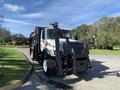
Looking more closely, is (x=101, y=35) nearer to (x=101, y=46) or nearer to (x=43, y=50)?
(x=101, y=46)

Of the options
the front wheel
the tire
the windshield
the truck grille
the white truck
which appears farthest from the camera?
the windshield

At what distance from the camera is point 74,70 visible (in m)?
14.0

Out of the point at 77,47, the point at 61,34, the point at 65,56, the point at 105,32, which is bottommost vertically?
the point at 65,56

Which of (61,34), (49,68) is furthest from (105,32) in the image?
(49,68)

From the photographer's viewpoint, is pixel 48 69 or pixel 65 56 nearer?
pixel 65 56

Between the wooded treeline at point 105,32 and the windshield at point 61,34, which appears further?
the wooded treeline at point 105,32

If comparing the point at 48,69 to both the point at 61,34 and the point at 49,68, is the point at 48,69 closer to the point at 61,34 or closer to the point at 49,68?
the point at 49,68

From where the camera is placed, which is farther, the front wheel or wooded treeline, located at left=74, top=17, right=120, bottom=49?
wooded treeline, located at left=74, top=17, right=120, bottom=49

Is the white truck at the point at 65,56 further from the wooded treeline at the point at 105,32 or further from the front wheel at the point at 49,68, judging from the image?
the wooded treeline at the point at 105,32

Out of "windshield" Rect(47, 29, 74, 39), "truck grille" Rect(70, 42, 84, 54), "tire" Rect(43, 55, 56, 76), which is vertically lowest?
"tire" Rect(43, 55, 56, 76)

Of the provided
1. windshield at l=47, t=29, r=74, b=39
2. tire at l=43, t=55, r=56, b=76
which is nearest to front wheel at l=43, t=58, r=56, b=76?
tire at l=43, t=55, r=56, b=76

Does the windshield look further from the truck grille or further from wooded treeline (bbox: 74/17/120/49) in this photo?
wooded treeline (bbox: 74/17/120/49)

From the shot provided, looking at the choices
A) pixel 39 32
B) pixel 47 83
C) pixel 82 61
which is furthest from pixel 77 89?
pixel 39 32

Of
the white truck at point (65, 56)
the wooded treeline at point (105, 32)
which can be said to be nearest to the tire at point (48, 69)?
the white truck at point (65, 56)
